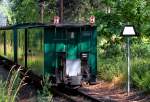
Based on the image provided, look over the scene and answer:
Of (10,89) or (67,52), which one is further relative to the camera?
(67,52)

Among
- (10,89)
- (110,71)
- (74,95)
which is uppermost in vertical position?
(10,89)

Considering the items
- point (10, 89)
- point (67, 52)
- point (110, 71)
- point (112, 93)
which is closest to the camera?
point (10, 89)

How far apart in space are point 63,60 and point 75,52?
2.04 feet

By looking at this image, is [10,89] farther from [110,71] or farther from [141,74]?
[110,71]

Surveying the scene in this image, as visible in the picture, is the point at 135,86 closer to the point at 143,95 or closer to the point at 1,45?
the point at 143,95

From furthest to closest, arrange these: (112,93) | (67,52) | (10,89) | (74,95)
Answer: (67,52) → (74,95) → (112,93) → (10,89)

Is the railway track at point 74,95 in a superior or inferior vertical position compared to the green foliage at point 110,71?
inferior

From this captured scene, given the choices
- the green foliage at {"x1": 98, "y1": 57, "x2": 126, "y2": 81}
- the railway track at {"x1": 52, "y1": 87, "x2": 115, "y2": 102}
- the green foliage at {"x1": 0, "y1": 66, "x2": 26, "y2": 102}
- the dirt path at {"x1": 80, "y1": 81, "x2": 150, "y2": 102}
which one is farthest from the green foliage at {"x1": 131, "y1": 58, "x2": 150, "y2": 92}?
the green foliage at {"x1": 0, "y1": 66, "x2": 26, "y2": 102}

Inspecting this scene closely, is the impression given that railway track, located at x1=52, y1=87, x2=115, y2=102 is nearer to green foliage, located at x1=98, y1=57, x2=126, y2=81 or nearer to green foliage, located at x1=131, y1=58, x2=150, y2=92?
green foliage, located at x1=131, y1=58, x2=150, y2=92

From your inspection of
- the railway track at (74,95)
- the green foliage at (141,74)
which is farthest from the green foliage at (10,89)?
the green foliage at (141,74)

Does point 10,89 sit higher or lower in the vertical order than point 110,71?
higher

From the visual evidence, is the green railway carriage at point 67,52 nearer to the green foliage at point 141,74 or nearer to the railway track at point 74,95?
the railway track at point 74,95

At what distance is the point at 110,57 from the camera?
22.2 meters

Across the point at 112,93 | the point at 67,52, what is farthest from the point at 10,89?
the point at 67,52
